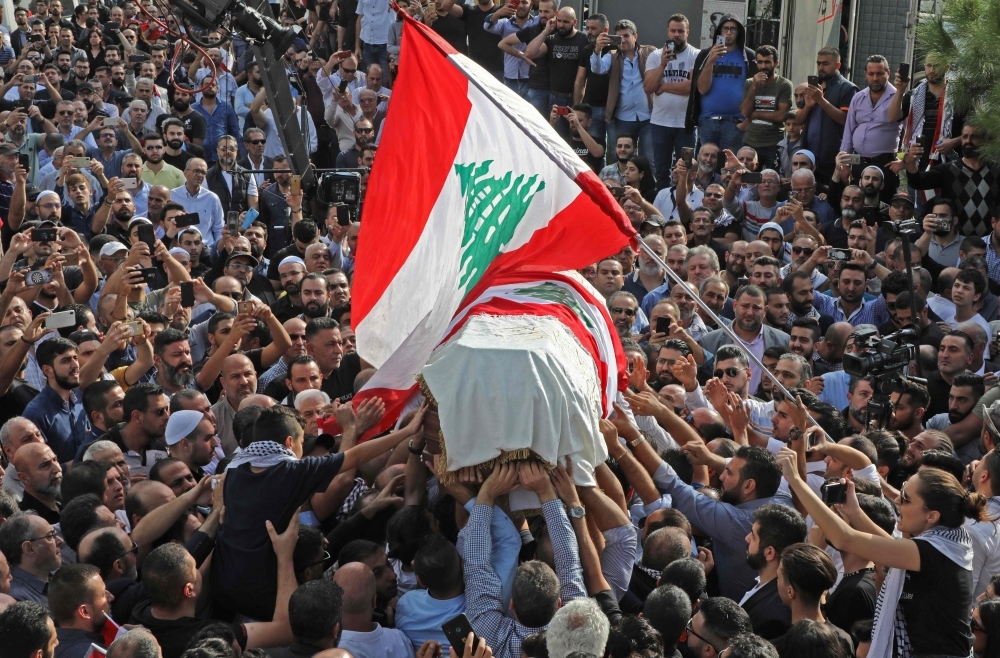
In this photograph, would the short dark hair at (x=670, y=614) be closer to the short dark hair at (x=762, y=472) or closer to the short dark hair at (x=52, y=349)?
the short dark hair at (x=762, y=472)

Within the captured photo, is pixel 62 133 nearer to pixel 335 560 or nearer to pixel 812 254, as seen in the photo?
pixel 812 254

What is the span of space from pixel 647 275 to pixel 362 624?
5.38 m

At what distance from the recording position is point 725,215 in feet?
35.8

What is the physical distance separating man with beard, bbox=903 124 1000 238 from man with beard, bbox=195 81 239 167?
693 cm

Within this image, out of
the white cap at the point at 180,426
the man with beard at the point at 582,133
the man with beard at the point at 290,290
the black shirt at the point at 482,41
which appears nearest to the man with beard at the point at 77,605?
the white cap at the point at 180,426

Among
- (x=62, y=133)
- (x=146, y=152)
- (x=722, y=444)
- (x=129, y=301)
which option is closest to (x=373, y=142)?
(x=146, y=152)

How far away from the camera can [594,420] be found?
5.26m

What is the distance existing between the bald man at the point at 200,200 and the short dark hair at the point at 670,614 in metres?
7.44

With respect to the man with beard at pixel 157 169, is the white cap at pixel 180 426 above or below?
below

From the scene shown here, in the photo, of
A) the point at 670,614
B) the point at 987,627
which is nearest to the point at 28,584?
the point at 670,614

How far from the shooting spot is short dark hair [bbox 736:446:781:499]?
5.53m

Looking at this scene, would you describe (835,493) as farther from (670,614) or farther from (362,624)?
(362,624)

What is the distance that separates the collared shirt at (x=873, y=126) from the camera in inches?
444

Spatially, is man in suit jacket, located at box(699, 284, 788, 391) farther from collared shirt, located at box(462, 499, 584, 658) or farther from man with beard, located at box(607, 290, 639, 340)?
collared shirt, located at box(462, 499, 584, 658)
